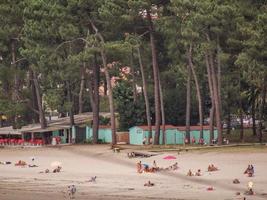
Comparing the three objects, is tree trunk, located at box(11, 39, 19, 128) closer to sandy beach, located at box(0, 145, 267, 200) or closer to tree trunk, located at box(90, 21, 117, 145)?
tree trunk, located at box(90, 21, 117, 145)

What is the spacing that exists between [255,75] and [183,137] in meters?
18.4

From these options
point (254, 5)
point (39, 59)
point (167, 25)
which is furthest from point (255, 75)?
point (39, 59)

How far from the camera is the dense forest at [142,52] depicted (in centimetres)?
6042

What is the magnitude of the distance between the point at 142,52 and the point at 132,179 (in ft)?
141

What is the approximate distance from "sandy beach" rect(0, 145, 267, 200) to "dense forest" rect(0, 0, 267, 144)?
13643mm

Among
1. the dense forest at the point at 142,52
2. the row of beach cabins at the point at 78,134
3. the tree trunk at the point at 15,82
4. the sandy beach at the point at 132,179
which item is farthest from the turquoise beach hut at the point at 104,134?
the sandy beach at the point at 132,179

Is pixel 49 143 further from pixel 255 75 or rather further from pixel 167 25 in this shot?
pixel 255 75

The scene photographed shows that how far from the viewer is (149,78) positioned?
89.7 meters

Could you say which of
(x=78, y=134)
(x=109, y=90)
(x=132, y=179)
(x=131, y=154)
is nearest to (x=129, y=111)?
(x=78, y=134)

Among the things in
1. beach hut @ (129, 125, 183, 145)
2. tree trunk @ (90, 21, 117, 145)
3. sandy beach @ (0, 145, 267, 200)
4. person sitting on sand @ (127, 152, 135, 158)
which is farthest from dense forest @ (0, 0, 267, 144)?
sandy beach @ (0, 145, 267, 200)

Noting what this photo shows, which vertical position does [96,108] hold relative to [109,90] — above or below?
below

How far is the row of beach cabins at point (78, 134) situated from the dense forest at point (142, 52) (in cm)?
152

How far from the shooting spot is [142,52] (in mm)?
79250

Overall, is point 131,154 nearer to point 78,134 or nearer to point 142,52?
point 142,52
